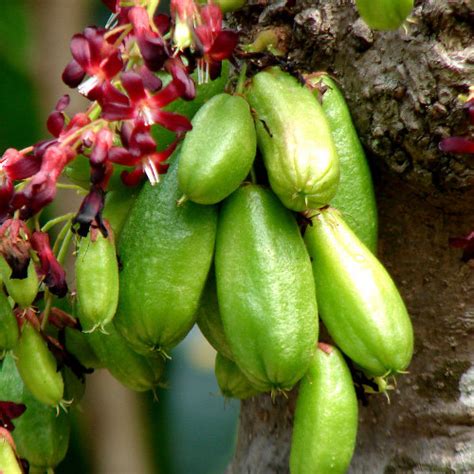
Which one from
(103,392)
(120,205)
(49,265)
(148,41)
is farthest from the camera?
(103,392)

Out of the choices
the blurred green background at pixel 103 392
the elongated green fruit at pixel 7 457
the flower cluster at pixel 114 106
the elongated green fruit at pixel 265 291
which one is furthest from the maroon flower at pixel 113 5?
the blurred green background at pixel 103 392

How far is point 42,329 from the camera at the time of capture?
1258 mm

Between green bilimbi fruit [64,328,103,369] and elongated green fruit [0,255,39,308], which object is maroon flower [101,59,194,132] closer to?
elongated green fruit [0,255,39,308]

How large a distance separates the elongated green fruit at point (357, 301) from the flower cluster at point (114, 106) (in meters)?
0.21

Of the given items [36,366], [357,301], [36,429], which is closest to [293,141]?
[357,301]

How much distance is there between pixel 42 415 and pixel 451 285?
1.81 ft

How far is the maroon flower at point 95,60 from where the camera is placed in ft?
3.51

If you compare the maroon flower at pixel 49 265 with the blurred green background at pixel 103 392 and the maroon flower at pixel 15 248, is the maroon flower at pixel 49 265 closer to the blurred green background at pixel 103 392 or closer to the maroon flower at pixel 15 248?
the maroon flower at pixel 15 248

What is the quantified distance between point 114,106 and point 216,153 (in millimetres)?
123

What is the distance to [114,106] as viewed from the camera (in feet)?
3.50

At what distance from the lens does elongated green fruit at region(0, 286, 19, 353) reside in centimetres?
118

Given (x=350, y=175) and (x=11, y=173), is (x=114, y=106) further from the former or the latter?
(x=350, y=175)

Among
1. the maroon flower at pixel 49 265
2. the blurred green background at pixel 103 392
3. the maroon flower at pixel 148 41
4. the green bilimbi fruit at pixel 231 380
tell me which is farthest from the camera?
the blurred green background at pixel 103 392

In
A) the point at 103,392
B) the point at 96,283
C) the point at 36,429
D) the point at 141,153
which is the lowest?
the point at 103,392
